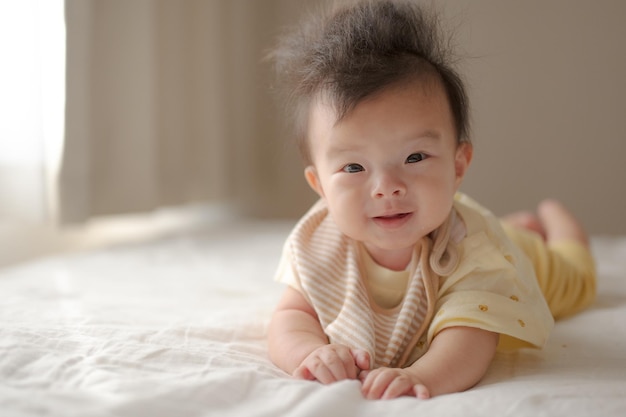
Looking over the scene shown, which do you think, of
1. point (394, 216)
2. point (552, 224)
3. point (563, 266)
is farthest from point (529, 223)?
point (394, 216)

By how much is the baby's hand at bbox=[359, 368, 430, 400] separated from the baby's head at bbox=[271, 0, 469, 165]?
1.09 ft

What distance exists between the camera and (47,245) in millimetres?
1945

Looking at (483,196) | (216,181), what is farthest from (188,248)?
(483,196)

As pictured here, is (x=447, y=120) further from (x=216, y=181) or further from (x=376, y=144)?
(x=216, y=181)

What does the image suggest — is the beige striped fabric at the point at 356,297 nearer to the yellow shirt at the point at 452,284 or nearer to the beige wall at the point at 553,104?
the yellow shirt at the point at 452,284

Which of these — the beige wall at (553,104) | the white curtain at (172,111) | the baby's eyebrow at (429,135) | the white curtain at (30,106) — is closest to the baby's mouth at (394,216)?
the baby's eyebrow at (429,135)

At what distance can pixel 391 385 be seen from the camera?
0.75 m

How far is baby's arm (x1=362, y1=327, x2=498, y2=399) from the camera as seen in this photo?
0.75m

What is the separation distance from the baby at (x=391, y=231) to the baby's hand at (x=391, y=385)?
16mm

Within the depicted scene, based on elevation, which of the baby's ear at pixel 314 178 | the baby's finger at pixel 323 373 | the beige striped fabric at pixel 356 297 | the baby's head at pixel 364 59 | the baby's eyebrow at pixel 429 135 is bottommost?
the baby's finger at pixel 323 373

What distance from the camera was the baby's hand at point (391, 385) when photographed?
2.44ft

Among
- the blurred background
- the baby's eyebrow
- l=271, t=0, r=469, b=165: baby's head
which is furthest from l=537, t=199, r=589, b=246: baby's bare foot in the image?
the baby's eyebrow

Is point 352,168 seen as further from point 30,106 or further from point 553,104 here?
point 553,104

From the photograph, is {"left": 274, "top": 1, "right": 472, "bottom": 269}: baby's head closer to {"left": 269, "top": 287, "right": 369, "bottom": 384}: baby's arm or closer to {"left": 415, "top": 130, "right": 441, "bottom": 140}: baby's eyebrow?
{"left": 415, "top": 130, "right": 441, "bottom": 140}: baby's eyebrow
